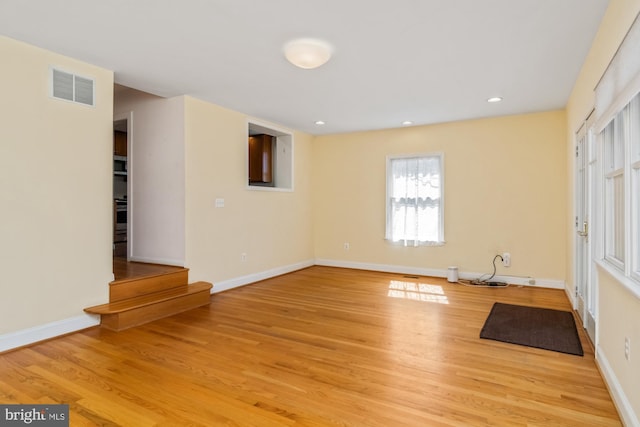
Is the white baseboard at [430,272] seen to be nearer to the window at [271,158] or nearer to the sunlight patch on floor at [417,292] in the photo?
the sunlight patch on floor at [417,292]

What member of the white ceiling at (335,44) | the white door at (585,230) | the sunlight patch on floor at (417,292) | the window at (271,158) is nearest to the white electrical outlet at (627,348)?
the white door at (585,230)

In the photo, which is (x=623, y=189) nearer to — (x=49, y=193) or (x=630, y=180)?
(x=630, y=180)

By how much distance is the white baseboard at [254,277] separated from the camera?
483cm

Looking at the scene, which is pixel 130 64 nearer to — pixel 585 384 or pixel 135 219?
pixel 135 219

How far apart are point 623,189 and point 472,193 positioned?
3.44m

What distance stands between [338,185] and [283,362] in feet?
14.6

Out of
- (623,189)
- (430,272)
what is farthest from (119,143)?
(623,189)

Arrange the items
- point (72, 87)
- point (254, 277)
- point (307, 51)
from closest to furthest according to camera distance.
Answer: point (307, 51) → point (72, 87) → point (254, 277)

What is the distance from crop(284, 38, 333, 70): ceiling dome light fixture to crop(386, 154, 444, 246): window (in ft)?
11.0

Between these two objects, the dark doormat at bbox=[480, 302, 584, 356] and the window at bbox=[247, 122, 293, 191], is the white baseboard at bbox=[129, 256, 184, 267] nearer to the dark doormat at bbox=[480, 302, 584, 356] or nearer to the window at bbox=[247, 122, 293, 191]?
the window at bbox=[247, 122, 293, 191]

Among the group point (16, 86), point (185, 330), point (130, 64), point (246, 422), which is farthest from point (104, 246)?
point (246, 422)

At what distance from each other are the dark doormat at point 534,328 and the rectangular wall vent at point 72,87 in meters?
4.33

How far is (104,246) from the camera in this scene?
138 inches

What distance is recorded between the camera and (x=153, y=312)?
366 cm
